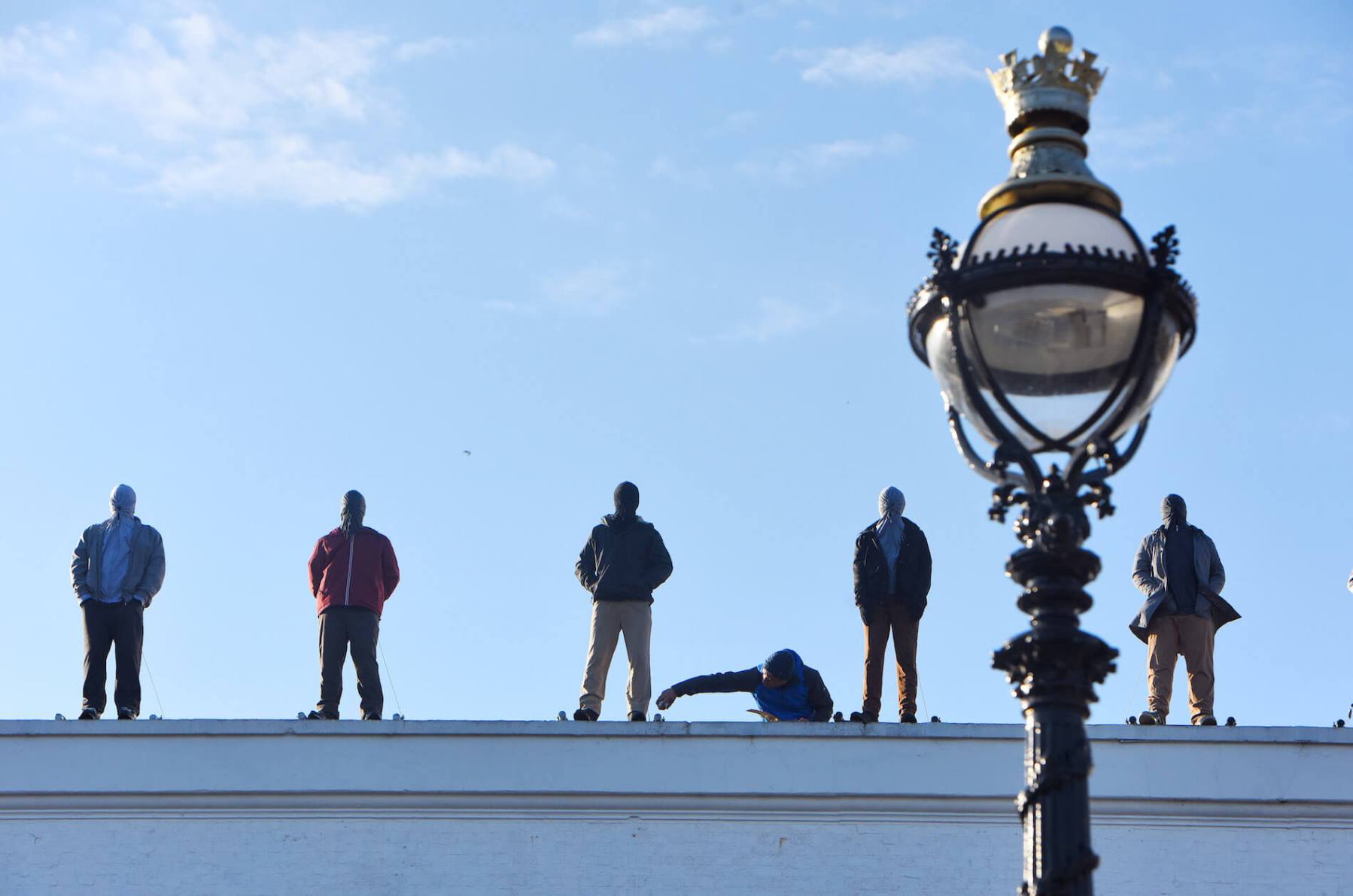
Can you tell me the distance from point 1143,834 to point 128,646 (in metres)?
6.44

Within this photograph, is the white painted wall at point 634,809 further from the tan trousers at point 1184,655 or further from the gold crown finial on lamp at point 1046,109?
the gold crown finial on lamp at point 1046,109

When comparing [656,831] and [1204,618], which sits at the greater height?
[1204,618]

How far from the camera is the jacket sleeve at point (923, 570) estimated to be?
12.5m

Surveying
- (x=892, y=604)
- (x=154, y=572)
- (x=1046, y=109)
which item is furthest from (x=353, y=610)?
(x=1046, y=109)

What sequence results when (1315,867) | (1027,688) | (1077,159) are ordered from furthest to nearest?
(1315,867) < (1077,159) < (1027,688)

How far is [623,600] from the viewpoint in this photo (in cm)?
1284

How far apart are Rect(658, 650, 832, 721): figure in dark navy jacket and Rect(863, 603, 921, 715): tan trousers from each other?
565 mm

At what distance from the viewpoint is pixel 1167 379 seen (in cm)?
520

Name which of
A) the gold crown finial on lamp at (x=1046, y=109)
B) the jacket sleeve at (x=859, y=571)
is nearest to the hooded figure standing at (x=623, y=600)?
the jacket sleeve at (x=859, y=571)

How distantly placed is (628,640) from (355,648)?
175 cm

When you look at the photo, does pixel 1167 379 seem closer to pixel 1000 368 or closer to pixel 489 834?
pixel 1000 368

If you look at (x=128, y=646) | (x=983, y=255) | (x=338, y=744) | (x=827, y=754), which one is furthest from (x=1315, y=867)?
(x=983, y=255)

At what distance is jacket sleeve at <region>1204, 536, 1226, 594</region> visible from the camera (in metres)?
12.9

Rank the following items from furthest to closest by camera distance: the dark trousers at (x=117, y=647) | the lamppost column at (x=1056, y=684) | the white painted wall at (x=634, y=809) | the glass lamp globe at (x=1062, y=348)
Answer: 1. the dark trousers at (x=117, y=647)
2. the white painted wall at (x=634, y=809)
3. the glass lamp globe at (x=1062, y=348)
4. the lamppost column at (x=1056, y=684)
